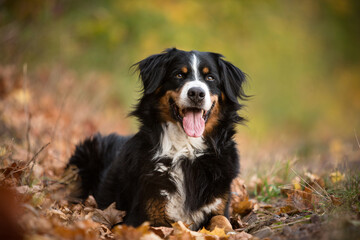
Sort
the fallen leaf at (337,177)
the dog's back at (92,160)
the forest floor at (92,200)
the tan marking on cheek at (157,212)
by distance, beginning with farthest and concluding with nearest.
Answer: the dog's back at (92,160) → the fallen leaf at (337,177) → the tan marking on cheek at (157,212) → the forest floor at (92,200)

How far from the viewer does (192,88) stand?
3424 mm

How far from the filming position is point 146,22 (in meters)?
12.1

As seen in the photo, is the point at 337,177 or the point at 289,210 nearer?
the point at 289,210

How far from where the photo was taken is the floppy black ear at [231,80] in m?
3.85

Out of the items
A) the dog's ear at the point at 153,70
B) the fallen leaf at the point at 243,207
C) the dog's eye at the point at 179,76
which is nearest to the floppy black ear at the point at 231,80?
the dog's eye at the point at 179,76

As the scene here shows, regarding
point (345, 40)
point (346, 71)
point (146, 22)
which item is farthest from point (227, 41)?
point (346, 71)

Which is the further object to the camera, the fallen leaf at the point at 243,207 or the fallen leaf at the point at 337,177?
the fallen leaf at the point at 337,177

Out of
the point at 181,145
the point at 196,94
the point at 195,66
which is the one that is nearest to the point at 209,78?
the point at 195,66

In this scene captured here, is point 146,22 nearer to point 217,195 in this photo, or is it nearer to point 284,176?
point 284,176

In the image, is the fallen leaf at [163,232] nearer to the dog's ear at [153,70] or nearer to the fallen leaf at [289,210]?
the fallen leaf at [289,210]

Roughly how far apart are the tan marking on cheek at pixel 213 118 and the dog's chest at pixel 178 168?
137 millimetres

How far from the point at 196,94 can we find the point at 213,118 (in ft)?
1.41

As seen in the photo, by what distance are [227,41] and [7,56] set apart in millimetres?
9429

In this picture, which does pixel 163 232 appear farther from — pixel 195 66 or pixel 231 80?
pixel 231 80
